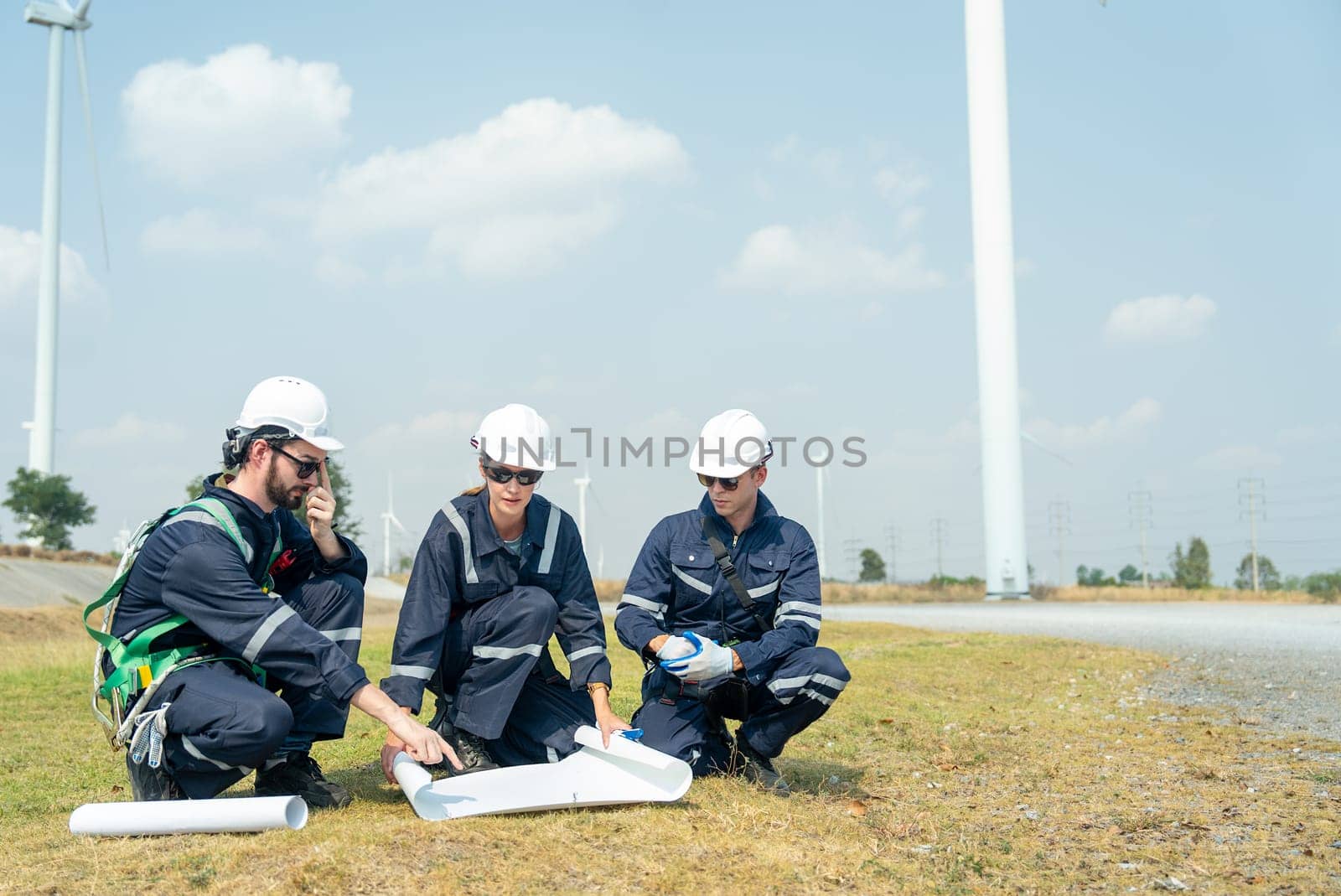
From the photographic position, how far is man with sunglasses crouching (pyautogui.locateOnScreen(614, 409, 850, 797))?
5.89 metres

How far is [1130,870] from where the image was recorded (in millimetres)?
4488

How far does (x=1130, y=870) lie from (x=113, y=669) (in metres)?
4.36

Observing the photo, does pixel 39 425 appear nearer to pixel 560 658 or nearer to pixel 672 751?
pixel 560 658

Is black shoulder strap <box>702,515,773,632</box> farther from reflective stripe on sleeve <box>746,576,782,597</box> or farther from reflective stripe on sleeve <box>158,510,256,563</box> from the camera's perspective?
reflective stripe on sleeve <box>158,510,256,563</box>

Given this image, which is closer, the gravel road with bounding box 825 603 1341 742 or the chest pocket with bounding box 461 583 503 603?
the chest pocket with bounding box 461 583 503 603

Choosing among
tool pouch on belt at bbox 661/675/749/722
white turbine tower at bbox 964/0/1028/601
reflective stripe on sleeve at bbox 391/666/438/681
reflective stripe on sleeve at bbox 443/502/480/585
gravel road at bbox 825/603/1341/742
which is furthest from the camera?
white turbine tower at bbox 964/0/1028/601

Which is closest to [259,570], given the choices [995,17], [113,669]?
[113,669]

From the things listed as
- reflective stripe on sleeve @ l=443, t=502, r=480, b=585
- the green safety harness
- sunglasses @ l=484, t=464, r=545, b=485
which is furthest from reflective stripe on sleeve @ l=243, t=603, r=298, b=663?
sunglasses @ l=484, t=464, r=545, b=485

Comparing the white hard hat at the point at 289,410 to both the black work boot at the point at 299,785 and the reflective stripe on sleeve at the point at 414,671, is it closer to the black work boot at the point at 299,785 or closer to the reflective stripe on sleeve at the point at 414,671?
the reflective stripe on sleeve at the point at 414,671

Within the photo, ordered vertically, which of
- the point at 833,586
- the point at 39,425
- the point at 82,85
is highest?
the point at 82,85

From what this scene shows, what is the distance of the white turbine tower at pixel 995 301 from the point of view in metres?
32.3

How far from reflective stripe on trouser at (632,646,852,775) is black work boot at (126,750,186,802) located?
7.31 ft

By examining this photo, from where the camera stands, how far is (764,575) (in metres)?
6.23

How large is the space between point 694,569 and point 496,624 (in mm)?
1115
